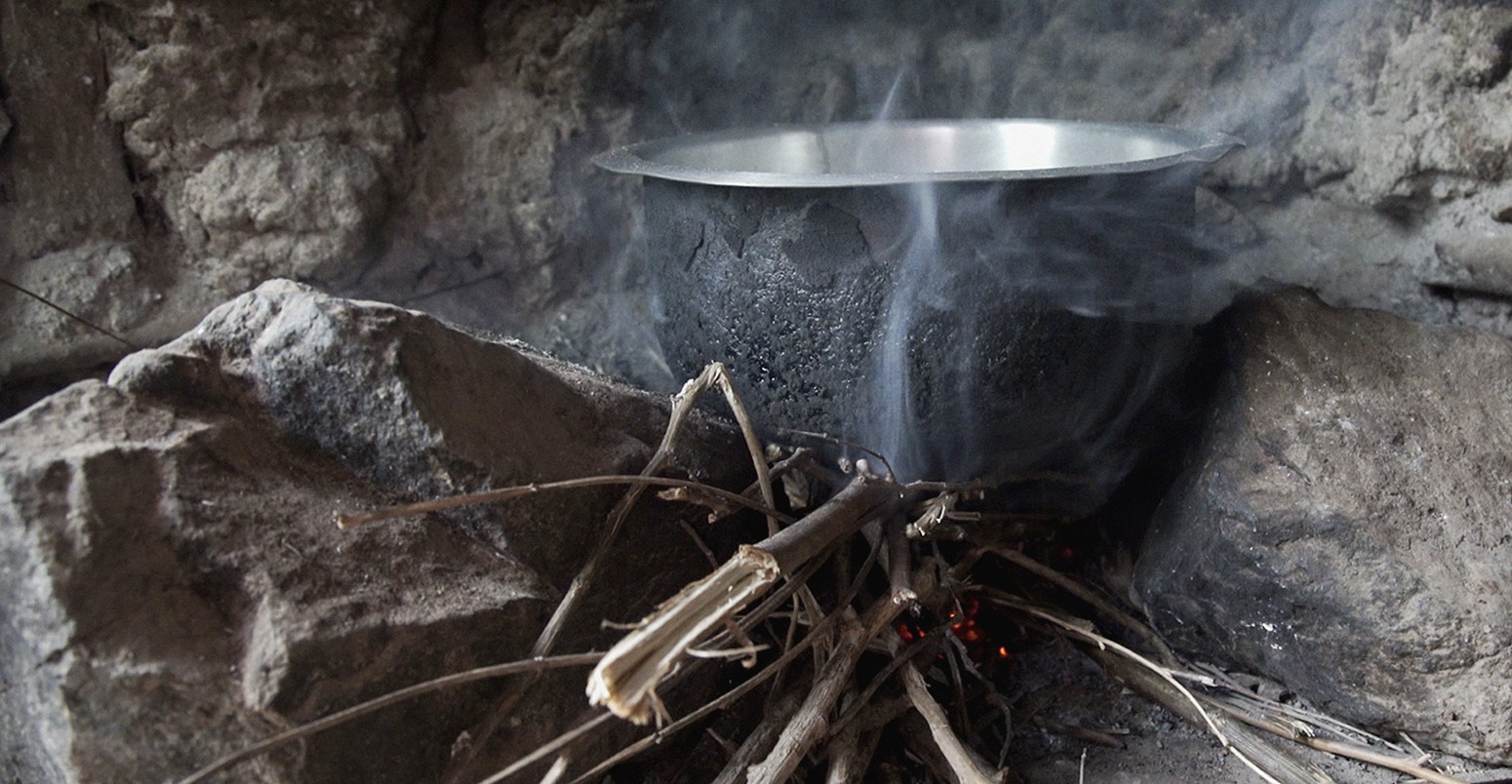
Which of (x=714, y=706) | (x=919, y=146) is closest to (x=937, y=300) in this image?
(x=714, y=706)

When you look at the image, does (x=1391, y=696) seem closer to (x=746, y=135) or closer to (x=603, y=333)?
(x=746, y=135)

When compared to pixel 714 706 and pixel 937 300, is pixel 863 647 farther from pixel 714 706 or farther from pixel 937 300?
pixel 937 300

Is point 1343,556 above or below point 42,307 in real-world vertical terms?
below

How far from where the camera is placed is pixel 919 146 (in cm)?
192

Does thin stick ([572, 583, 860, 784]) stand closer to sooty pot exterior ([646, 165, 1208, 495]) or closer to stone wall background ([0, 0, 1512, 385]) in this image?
sooty pot exterior ([646, 165, 1208, 495])

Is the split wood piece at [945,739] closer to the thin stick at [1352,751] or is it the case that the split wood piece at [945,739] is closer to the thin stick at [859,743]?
the thin stick at [859,743]

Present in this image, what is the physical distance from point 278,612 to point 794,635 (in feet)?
2.14

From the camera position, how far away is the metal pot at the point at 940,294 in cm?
125

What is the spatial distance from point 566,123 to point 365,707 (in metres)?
1.38

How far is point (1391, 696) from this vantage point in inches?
51.9

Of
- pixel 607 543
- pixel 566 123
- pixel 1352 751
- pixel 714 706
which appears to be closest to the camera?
pixel 714 706

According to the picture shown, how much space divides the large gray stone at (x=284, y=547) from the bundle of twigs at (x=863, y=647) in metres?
0.05

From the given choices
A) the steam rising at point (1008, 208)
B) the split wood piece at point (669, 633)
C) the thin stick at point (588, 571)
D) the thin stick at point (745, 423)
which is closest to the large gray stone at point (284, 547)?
the thin stick at point (588, 571)

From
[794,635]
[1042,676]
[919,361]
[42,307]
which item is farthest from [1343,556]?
[42,307]
